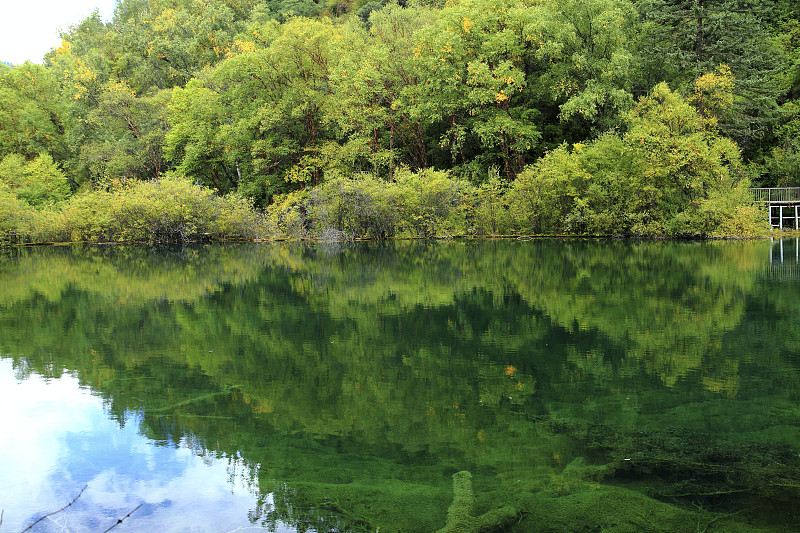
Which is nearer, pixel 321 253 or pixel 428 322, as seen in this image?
pixel 428 322

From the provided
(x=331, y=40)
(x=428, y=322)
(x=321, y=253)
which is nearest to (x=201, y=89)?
(x=331, y=40)

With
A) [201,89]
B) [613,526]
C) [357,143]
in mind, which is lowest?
[613,526]

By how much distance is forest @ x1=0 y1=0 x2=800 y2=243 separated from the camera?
32875mm

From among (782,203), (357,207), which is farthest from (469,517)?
(782,203)

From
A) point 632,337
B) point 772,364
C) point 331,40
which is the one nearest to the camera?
point 772,364

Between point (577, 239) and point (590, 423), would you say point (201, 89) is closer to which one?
point (577, 239)

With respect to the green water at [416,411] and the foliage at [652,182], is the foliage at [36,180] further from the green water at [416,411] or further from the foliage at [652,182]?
the green water at [416,411]

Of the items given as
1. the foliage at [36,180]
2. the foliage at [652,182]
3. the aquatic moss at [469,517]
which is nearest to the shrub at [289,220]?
the foliage at [652,182]

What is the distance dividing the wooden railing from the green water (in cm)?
2602

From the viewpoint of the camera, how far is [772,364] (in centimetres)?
765

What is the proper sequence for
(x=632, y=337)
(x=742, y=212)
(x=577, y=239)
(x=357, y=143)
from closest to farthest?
1. (x=632, y=337)
2. (x=742, y=212)
3. (x=577, y=239)
4. (x=357, y=143)

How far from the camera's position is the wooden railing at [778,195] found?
119ft

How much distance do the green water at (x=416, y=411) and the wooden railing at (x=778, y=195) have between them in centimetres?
2602

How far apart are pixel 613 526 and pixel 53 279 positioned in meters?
19.7
